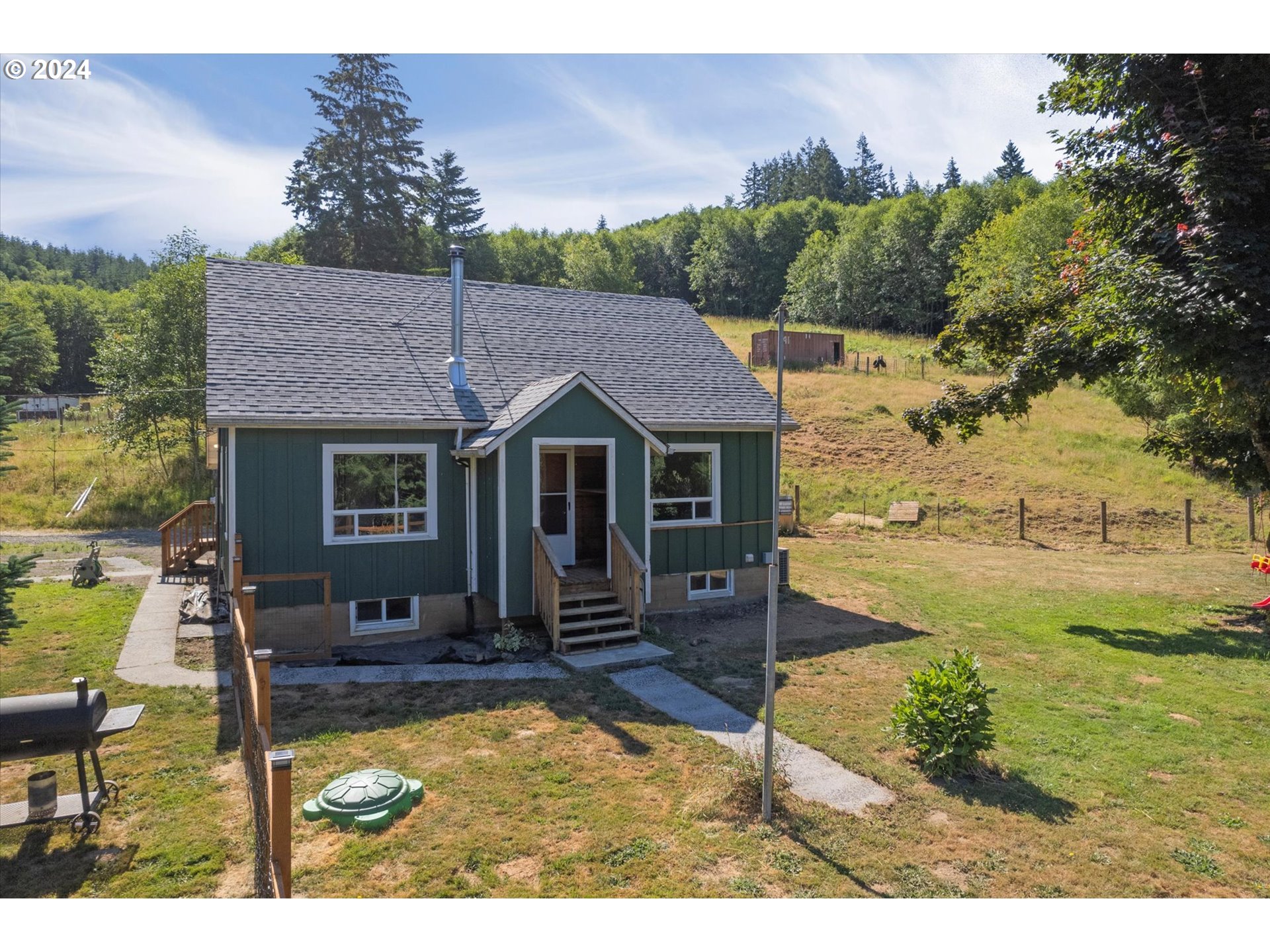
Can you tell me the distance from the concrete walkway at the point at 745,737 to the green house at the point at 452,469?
1.60 metres

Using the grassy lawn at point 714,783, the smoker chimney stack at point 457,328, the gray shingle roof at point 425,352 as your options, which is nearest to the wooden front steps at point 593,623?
the grassy lawn at point 714,783

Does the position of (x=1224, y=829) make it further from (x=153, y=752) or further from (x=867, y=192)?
(x=867, y=192)

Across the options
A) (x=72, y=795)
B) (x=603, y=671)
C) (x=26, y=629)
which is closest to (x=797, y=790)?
(x=603, y=671)

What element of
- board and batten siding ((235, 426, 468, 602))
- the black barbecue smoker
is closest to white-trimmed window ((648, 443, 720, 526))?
board and batten siding ((235, 426, 468, 602))

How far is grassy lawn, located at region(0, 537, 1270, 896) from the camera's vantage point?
4.86 meters

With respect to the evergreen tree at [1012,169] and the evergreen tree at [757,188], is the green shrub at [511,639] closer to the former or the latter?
the evergreen tree at [1012,169]

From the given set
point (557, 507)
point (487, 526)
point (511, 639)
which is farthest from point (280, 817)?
point (557, 507)

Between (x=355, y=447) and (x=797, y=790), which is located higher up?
(x=355, y=447)

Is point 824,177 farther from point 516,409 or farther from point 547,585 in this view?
point 547,585

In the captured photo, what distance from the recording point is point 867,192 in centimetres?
9431

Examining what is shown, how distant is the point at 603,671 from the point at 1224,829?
6.24 meters

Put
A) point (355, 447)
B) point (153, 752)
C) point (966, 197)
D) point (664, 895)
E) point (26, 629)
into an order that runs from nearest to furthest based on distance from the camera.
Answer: point (664, 895), point (153, 752), point (355, 447), point (26, 629), point (966, 197)

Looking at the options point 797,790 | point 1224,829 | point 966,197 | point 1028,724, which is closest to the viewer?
point 1224,829

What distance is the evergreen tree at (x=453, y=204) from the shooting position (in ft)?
167
